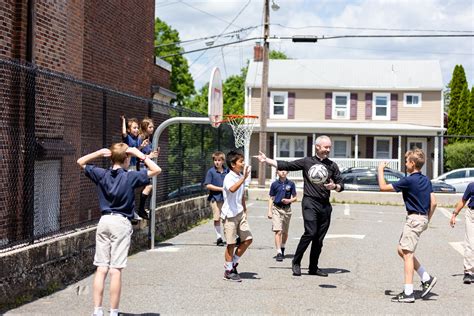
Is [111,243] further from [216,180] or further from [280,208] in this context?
[216,180]

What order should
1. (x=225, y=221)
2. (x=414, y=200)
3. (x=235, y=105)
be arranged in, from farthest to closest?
(x=235, y=105)
(x=225, y=221)
(x=414, y=200)

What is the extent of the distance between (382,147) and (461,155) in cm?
460

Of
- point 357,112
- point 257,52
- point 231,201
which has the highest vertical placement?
point 257,52

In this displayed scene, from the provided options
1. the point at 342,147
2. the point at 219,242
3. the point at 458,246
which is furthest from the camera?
the point at 342,147

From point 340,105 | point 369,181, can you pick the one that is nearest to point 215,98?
point 369,181

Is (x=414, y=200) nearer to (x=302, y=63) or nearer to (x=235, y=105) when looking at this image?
(x=302, y=63)

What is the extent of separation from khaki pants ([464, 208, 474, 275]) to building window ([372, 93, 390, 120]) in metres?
34.3

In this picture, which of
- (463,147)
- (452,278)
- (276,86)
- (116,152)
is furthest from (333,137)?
(116,152)

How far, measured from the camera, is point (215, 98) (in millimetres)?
14227

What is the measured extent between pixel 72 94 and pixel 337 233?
801 cm

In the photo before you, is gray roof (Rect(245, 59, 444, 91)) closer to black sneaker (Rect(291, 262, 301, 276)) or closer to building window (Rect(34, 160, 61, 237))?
black sneaker (Rect(291, 262, 301, 276))

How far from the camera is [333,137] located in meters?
44.6

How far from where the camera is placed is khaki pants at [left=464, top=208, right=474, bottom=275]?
1037 cm

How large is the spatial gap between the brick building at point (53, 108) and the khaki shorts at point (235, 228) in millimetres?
2228
